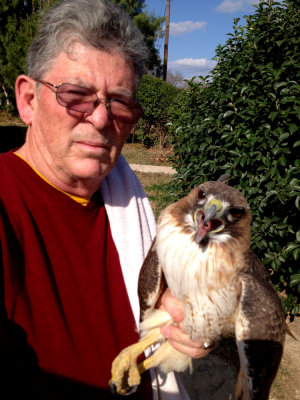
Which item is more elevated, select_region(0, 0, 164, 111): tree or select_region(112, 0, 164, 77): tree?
select_region(112, 0, 164, 77): tree

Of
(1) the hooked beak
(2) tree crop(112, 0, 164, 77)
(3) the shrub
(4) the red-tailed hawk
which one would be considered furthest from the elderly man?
(2) tree crop(112, 0, 164, 77)

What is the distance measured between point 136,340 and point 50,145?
139 cm

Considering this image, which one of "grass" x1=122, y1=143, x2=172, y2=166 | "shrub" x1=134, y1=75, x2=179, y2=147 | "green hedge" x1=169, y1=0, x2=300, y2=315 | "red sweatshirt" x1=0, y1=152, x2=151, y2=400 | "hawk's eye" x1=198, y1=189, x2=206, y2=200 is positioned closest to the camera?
"red sweatshirt" x1=0, y1=152, x2=151, y2=400

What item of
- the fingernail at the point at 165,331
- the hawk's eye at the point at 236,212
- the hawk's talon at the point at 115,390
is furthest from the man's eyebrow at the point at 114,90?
the hawk's talon at the point at 115,390

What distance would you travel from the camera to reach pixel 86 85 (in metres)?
1.78

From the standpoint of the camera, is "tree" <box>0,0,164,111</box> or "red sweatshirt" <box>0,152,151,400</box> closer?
"red sweatshirt" <box>0,152,151,400</box>

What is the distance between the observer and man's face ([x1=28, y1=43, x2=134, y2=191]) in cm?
177

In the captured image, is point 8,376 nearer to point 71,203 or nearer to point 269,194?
point 71,203

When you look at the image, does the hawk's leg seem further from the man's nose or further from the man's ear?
the man's ear

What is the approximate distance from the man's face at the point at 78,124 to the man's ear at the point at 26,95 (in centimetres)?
6

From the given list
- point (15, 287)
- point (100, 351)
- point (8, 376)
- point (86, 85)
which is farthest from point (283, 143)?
point (8, 376)

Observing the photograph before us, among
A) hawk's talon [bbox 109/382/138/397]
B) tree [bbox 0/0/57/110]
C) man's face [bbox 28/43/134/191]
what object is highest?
tree [bbox 0/0/57/110]

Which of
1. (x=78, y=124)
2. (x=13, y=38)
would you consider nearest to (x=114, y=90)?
(x=78, y=124)

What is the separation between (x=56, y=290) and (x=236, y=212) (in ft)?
3.98
